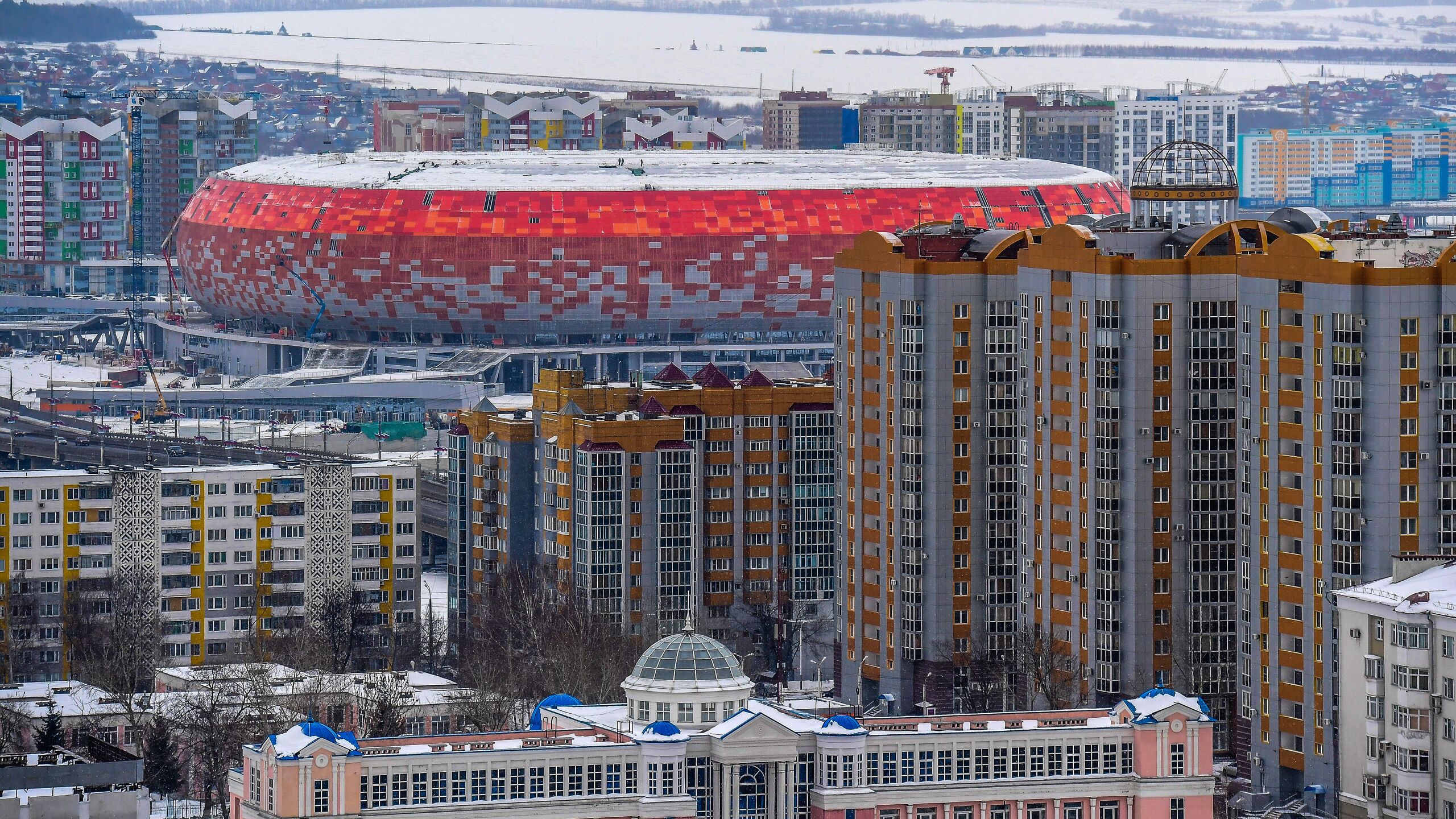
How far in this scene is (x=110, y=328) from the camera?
616 ft

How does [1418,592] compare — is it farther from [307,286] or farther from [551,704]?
[307,286]

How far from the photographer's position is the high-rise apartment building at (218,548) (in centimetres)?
9700

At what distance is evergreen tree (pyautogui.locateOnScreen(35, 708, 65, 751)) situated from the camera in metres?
72.2

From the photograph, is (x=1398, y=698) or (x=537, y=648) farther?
(x=537, y=648)

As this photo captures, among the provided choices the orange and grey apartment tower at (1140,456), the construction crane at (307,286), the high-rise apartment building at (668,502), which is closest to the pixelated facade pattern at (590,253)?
the construction crane at (307,286)

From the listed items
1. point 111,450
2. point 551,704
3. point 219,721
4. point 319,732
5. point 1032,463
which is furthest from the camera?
point 111,450

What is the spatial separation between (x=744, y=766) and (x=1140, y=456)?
686 inches

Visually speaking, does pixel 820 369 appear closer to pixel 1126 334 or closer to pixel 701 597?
pixel 701 597

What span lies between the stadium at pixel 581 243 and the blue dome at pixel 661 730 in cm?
9179

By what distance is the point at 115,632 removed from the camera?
92.1 metres

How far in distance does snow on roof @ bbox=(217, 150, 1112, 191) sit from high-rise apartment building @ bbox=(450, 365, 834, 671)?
61403mm

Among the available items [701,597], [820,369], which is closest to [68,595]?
[701,597]

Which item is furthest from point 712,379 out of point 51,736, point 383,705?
point 51,736

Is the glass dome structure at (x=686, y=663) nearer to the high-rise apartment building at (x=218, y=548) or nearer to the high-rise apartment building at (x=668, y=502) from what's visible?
the high-rise apartment building at (x=668, y=502)
